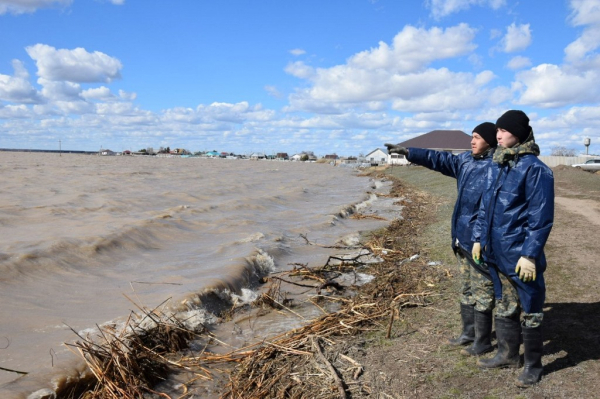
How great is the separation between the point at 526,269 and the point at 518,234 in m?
0.28

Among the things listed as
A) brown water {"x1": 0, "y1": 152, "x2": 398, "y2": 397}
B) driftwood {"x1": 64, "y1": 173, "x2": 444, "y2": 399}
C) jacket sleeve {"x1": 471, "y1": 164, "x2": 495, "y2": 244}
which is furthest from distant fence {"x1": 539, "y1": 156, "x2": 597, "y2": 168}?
jacket sleeve {"x1": 471, "y1": 164, "x2": 495, "y2": 244}

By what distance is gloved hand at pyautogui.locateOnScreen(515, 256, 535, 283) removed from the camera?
11.4 feet

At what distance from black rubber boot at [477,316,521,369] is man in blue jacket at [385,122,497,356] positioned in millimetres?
246

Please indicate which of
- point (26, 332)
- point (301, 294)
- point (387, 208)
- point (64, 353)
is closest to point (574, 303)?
point (301, 294)

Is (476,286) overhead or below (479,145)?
below

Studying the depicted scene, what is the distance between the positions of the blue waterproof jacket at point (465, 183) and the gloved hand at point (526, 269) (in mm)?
646

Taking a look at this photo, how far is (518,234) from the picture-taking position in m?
3.63

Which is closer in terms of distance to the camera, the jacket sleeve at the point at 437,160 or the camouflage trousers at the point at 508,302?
the camouflage trousers at the point at 508,302

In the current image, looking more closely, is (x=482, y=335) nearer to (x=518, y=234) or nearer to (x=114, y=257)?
(x=518, y=234)

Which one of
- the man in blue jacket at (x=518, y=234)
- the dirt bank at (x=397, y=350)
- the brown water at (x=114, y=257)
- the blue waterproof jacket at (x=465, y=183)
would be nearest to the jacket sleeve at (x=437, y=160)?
the blue waterproof jacket at (x=465, y=183)

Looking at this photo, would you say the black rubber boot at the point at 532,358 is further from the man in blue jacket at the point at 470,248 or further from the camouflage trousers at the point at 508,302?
the man in blue jacket at the point at 470,248

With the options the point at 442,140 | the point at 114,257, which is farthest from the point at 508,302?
the point at 442,140

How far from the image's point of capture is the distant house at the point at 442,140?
240 ft

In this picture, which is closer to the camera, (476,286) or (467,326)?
(476,286)
